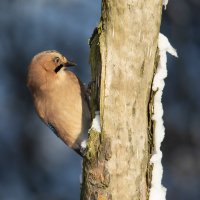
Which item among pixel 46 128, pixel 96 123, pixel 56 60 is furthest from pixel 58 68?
pixel 46 128

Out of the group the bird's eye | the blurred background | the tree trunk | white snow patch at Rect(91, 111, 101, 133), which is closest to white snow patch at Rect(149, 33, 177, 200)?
the tree trunk

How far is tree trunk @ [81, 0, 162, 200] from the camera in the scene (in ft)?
6.63

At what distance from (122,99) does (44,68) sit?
524mm

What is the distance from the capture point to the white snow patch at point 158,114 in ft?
6.89

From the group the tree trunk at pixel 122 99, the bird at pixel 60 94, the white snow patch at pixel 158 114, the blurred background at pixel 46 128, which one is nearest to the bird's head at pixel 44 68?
the bird at pixel 60 94

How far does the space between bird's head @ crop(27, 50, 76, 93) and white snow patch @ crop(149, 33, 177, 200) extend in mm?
516

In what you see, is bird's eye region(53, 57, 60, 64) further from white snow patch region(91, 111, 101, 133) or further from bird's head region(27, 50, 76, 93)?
white snow patch region(91, 111, 101, 133)

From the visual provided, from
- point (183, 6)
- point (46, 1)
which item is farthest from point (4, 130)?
point (183, 6)

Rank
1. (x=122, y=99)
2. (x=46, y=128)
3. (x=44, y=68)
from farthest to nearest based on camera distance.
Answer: (x=46, y=128)
(x=44, y=68)
(x=122, y=99)

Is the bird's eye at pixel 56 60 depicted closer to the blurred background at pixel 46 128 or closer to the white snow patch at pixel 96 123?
the white snow patch at pixel 96 123

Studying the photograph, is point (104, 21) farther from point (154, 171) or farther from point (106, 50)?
point (154, 171)

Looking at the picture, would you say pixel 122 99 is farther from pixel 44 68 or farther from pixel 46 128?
pixel 46 128

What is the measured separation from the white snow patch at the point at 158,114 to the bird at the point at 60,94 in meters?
0.38

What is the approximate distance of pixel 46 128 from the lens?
571 cm
